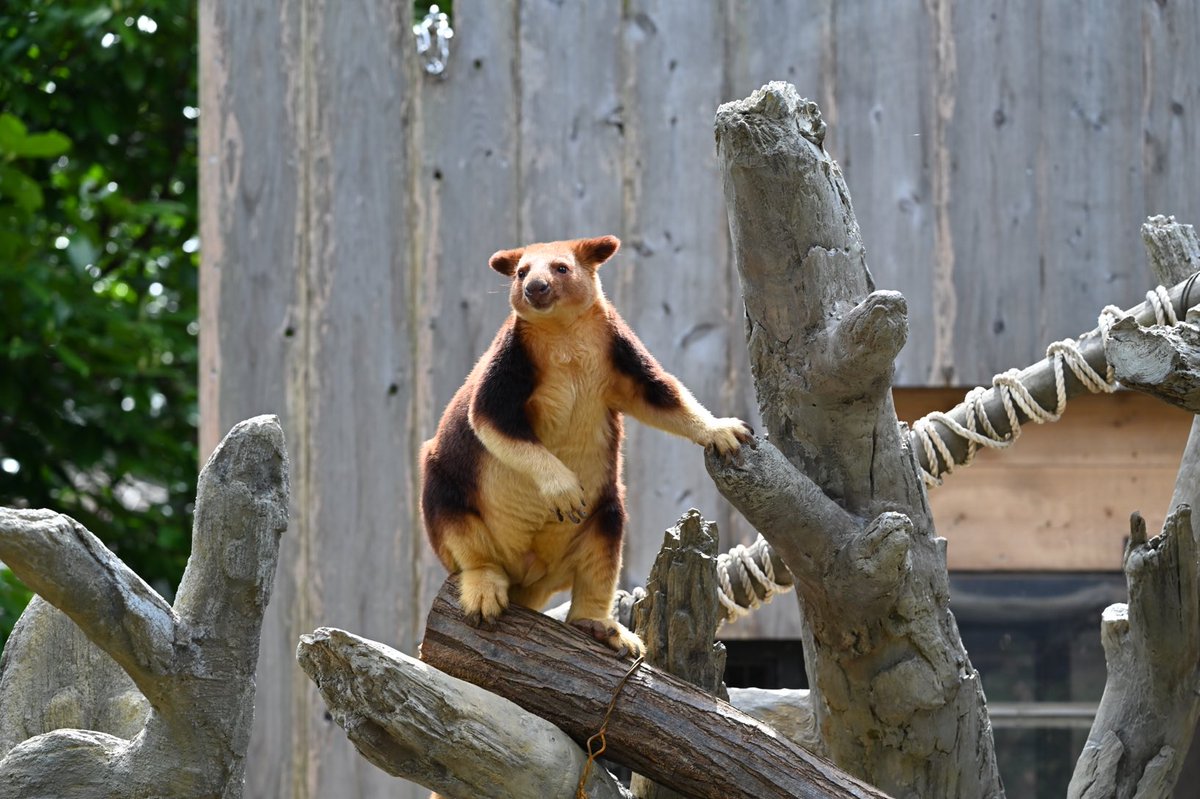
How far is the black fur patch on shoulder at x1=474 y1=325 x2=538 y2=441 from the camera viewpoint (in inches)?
115

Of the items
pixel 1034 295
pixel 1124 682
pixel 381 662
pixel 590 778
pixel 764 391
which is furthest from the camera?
pixel 1034 295

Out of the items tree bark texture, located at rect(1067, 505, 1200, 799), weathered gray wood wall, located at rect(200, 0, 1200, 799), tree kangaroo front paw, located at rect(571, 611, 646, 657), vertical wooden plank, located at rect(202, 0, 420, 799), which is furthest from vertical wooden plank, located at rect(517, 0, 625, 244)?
tree bark texture, located at rect(1067, 505, 1200, 799)

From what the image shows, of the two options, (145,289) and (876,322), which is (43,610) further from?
(145,289)

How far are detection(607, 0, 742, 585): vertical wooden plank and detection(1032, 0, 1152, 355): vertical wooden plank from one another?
1083mm

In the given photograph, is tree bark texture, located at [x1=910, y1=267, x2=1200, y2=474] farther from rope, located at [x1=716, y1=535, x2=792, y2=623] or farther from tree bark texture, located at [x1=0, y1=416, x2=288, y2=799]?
tree bark texture, located at [x1=0, y1=416, x2=288, y2=799]

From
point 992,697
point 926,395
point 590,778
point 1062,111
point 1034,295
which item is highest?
point 1062,111

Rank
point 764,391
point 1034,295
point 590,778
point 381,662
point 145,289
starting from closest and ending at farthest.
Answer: point 381,662, point 590,778, point 764,391, point 1034,295, point 145,289

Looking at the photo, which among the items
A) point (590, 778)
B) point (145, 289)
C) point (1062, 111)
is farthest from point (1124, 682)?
point (145, 289)

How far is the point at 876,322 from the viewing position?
2580 millimetres

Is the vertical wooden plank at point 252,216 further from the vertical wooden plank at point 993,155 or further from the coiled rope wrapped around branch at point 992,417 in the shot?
the vertical wooden plank at point 993,155

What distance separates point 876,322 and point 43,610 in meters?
1.71

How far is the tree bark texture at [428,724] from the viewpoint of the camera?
2457 millimetres

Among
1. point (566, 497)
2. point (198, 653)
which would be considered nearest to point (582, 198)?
point (566, 497)

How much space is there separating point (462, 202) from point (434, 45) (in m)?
0.57
